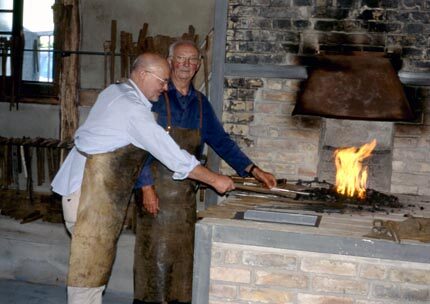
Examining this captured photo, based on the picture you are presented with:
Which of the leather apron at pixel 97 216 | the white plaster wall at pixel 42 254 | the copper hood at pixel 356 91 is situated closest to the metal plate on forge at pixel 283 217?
the leather apron at pixel 97 216

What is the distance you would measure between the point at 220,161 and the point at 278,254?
2081mm

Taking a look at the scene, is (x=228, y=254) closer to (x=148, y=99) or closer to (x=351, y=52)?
(x=148, y=99)

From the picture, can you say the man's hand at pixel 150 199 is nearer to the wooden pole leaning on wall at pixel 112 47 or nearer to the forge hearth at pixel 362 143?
the forge hearth at pixel 362 143

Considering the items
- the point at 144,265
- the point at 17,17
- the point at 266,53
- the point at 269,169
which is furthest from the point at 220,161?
the point at 17,17

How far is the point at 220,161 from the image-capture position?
5148 mm

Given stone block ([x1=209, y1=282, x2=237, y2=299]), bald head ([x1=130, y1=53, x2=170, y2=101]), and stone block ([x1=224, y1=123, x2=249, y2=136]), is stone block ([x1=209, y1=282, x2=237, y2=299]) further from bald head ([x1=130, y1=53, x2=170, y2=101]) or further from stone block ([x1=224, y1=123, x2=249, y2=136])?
stone block ([x1=224, y1=123, x2=249, y2=136])

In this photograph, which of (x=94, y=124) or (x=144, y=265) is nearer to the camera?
(x=94, y=124)

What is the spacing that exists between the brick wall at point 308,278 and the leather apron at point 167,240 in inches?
35.7

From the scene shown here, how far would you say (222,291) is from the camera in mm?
3240

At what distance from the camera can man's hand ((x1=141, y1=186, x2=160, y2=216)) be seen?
3.94 metres

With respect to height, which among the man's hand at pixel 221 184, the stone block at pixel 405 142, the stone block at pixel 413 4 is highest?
the stone block at pixel 413 4

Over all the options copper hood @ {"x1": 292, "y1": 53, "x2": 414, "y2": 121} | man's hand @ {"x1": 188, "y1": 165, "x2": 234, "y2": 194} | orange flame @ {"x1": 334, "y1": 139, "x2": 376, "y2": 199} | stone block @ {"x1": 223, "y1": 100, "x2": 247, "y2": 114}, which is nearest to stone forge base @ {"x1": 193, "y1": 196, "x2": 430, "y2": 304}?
man's hand @ {"x1": 188, "y1": 165, "x2": 234, "y2": 194}

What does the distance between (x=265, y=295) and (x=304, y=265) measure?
28 centimetres

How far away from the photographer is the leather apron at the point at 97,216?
139 inches
